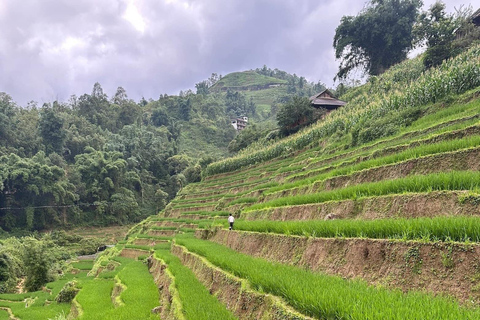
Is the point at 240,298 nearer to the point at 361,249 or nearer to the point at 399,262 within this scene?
the point at 361,249

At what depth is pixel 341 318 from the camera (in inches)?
114

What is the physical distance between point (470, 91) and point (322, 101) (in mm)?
22242

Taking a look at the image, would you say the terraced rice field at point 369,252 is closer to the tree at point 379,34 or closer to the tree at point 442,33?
the tree at point 442,33

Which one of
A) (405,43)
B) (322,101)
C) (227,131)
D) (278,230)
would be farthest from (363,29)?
(227,131)

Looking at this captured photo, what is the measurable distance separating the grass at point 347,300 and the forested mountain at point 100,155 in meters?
37.9

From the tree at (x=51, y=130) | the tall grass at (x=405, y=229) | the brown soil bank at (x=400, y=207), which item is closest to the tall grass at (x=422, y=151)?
the brown soil bank at (x=400, y=207)

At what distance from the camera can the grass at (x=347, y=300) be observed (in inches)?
98.8

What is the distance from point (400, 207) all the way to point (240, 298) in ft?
10.8

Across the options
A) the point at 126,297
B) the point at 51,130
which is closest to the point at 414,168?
the point at 126,297

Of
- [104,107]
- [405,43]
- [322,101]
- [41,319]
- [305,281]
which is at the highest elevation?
[104,107]

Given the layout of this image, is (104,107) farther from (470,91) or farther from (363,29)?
(470,91)

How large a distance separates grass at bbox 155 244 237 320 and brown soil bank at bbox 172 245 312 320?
Answer: 0.46ft

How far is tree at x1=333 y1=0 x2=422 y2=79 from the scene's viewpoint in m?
37.2

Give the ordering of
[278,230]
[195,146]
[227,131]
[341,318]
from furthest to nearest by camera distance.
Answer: [227,131] < [195,146] < [278,230] < [341,318]
